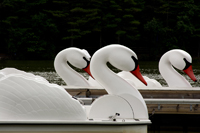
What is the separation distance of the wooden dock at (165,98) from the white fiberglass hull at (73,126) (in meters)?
1.96

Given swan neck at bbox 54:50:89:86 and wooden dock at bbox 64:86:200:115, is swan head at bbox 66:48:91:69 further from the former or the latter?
wooden dock at bbox 64:86:200:115

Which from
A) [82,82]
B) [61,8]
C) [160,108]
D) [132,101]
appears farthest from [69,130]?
[61,8]

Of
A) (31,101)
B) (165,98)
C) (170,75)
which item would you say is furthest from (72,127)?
(170,75)

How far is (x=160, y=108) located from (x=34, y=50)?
33.9m

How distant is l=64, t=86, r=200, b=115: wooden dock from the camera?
8.73 m

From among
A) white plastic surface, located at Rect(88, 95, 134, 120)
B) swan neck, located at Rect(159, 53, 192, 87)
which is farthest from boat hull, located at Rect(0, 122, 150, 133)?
swan neck, located at Rect(159, 53, 192, 87)

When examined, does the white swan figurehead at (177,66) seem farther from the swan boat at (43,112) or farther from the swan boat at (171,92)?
the swan boat at (43,112)

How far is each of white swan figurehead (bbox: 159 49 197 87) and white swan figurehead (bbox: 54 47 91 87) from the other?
2418mm

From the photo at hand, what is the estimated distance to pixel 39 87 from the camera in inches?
245

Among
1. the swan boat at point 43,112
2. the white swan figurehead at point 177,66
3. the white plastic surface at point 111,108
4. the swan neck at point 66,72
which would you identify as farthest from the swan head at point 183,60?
the swan boat at point 43,112

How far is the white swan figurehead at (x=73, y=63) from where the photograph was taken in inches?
460

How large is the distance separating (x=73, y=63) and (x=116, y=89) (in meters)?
4.73

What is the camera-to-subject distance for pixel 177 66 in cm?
1239

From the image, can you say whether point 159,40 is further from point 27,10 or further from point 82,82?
point 82,82
